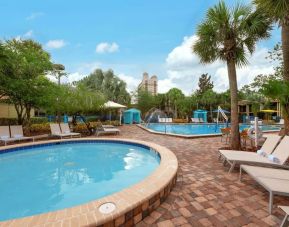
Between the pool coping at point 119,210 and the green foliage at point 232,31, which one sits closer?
the pool coping at point 119,210

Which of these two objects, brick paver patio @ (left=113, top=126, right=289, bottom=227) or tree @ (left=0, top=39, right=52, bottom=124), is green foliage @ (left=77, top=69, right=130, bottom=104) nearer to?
tree @ (left=0, top=39, right=52, bottom=124)

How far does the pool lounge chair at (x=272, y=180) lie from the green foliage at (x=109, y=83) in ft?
99.5

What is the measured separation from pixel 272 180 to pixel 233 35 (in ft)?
20.1

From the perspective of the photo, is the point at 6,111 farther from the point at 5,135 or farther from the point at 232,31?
the point at 232,31

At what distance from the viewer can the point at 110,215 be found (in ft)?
8.94

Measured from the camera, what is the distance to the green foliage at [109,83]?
33.6 metres

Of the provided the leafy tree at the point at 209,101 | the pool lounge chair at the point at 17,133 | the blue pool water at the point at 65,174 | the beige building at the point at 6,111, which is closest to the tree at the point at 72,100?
the pool lounge chair at the point at 17,133

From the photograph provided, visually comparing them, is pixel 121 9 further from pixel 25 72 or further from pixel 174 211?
pixel 174 211

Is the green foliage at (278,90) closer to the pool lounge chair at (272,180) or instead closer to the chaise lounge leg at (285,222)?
the pool lounge chair at (272,180)

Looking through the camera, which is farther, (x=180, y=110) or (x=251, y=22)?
(x=180, y=110)

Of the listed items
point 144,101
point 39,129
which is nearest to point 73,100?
point 39,129

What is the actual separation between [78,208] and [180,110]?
Result: 35.1 meters

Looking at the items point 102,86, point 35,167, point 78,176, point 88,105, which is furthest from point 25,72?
point 102,86

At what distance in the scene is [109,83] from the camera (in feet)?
111
